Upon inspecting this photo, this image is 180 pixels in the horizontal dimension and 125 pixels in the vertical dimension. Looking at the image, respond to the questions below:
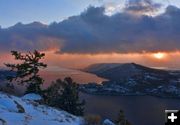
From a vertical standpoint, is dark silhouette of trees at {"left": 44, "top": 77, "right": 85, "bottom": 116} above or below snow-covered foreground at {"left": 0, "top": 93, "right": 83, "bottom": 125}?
below

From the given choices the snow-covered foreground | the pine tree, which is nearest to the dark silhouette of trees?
the pine tree

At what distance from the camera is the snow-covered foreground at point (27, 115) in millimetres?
26203

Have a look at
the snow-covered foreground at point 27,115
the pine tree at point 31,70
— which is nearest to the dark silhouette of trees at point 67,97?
the pine tree at point 31,70

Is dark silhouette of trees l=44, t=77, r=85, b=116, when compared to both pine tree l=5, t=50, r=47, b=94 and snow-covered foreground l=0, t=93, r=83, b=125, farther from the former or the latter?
snow-covered foreground l=0, t=93, r=83, b=125

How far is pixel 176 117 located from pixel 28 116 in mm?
22091

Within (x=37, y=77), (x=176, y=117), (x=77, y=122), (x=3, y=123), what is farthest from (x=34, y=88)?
(x=176, y=117)

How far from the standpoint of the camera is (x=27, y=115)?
28328mm

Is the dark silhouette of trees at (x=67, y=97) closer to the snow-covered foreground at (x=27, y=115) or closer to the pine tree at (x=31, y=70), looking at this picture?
the pine tree at (x=31, y=70)

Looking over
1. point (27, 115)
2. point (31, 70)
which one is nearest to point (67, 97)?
point (31, 70)

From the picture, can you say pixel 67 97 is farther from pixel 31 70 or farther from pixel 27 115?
pixel 27 115

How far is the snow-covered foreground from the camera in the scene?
2620cm

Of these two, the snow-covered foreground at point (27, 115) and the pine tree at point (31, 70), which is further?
the pine tree at point (31, 70)

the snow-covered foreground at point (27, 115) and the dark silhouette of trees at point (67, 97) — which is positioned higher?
the snow-covered foreground at point (27, 115)

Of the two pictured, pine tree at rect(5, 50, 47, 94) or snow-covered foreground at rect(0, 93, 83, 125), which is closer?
snow-covered foreground at rect(0, 93, 83, 125)
